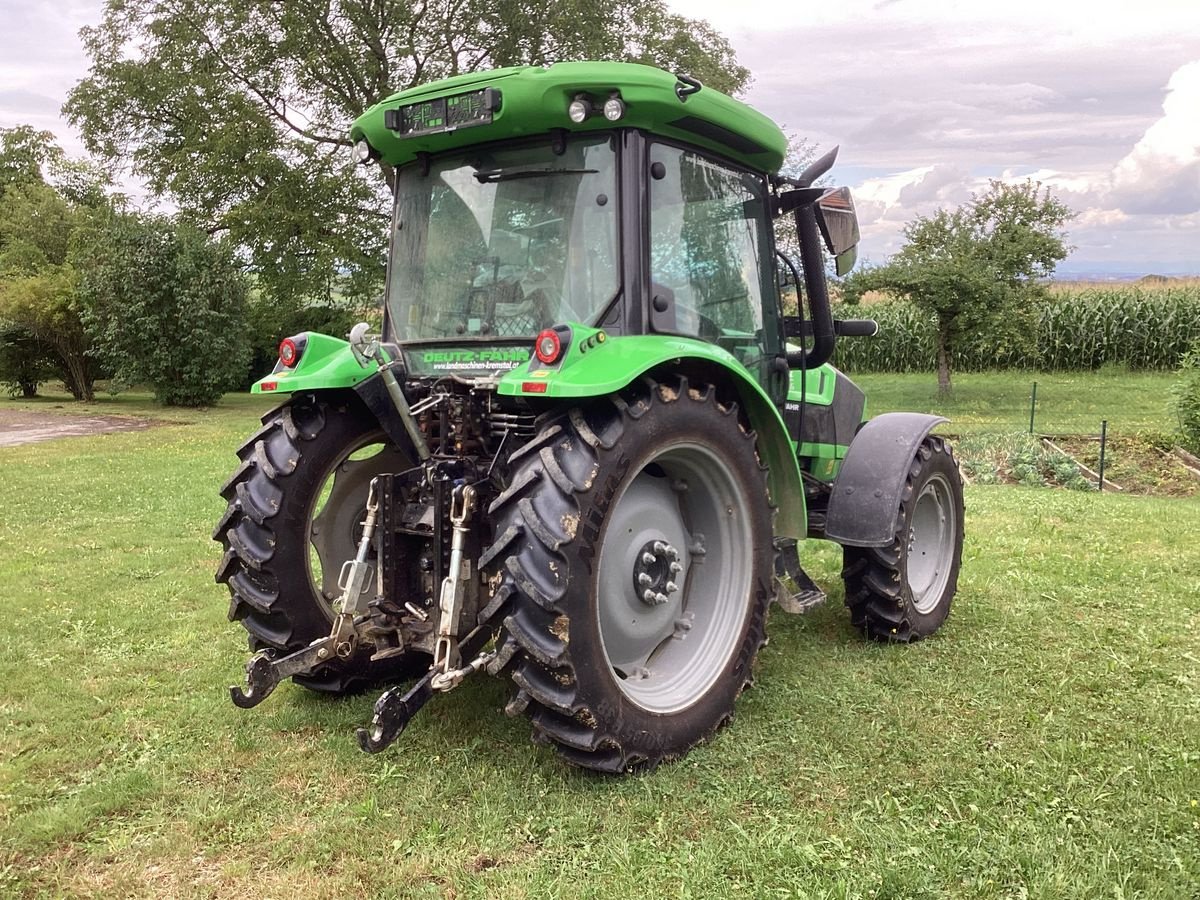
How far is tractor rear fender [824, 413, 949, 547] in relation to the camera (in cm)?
429

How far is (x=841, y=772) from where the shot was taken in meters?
3.24

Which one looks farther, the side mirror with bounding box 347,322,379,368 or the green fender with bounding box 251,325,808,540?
the side mirror with bounding box 347,322,379,368

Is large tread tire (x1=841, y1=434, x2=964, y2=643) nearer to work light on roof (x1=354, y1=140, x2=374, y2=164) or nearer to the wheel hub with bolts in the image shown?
the wheel hub with bolts

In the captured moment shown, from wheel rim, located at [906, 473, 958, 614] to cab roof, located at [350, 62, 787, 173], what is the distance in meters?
2.24

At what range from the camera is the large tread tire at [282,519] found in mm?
3564

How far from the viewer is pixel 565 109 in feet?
10.6

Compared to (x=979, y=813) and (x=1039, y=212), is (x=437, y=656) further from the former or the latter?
(x=1039, y=212)

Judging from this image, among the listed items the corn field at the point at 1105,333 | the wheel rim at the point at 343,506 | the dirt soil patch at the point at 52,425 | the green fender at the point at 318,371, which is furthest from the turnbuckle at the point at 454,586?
the corn field at the point at 1105,333

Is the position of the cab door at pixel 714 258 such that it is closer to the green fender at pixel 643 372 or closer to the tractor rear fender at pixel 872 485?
the green fender at pixel 643 372

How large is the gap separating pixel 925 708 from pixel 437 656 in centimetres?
206

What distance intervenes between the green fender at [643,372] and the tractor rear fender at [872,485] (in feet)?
1.63

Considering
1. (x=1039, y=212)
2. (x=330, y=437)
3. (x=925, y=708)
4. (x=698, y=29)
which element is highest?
(x=698, y=29)

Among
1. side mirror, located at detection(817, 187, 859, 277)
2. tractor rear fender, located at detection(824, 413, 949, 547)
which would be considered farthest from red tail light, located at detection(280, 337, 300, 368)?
tractor rear fender, located at detection(824, 413, 949, 547)

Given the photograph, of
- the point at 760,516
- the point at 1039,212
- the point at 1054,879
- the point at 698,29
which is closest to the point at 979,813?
the point at 1054,879
